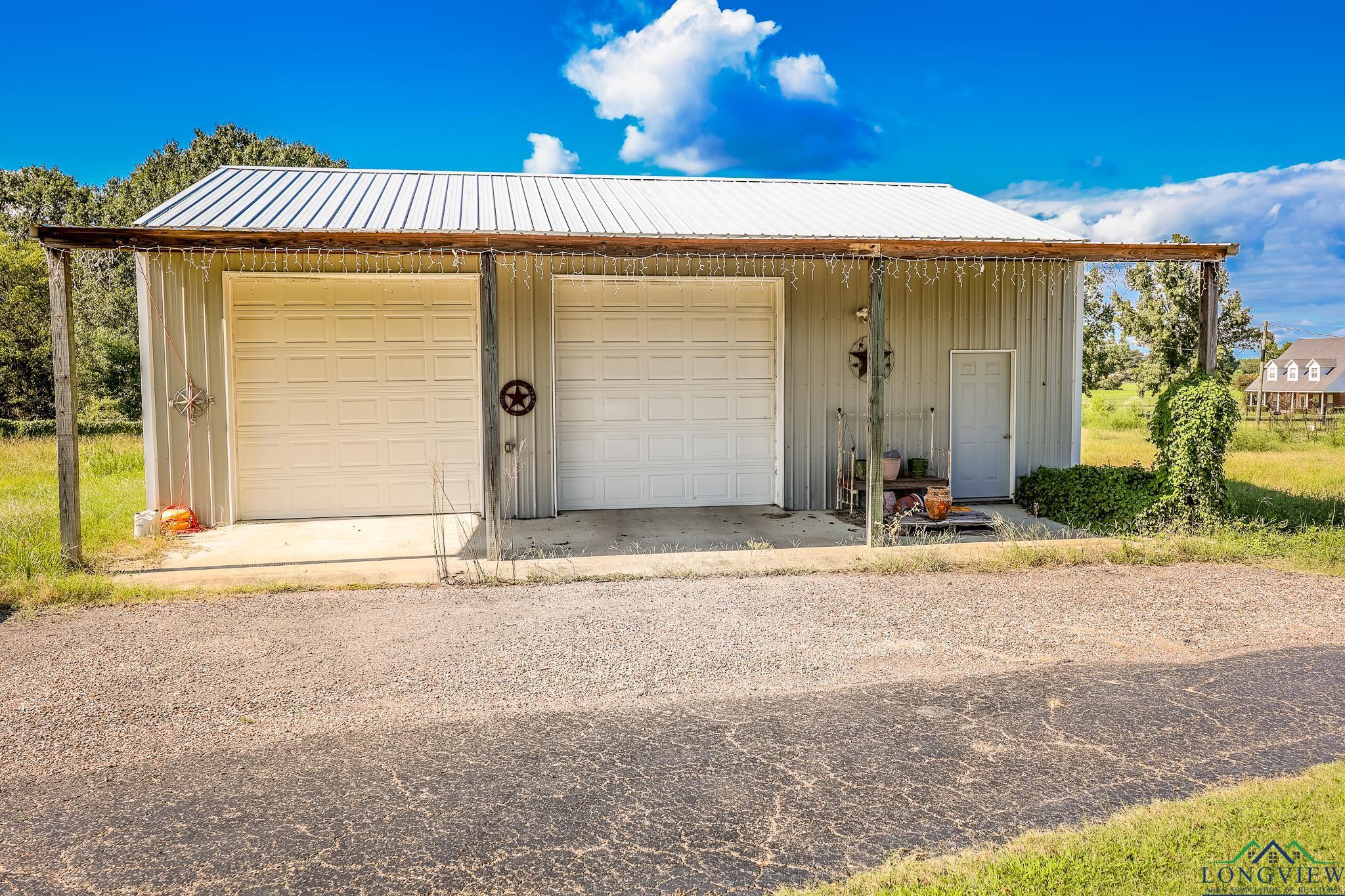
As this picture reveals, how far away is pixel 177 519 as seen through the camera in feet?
27.4

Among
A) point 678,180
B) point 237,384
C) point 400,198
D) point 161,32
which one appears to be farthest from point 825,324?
point 161,32

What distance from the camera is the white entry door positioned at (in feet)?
33.2

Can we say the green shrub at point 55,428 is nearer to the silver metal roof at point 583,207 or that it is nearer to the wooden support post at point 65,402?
the silver metal roof at point 583,207

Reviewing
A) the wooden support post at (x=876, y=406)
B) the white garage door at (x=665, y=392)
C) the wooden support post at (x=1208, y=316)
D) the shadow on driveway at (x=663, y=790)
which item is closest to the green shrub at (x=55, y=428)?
the white garage door at (x=665, y=392)

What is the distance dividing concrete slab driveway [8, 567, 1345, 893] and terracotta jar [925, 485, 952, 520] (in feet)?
8.29

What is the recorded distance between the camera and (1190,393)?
7.91 m

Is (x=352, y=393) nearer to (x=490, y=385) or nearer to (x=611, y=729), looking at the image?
(x=490, y=385)

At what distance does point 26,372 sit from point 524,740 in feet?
76.3

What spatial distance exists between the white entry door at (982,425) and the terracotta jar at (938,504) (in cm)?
154

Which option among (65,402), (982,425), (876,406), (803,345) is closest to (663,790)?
(876,406)

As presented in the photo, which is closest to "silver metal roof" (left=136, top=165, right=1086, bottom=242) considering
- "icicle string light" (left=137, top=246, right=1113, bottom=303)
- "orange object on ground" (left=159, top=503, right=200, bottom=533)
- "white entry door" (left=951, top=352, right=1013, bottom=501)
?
"icicle string light" (left=137, top=246, right=1113, bottom=303)

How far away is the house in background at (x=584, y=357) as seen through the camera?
8.72m

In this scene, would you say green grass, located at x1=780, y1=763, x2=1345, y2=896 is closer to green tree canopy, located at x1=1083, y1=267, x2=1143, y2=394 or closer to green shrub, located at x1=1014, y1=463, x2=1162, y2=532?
green shrub, located at x1=1014, y1=463, x2=1162, y2=532

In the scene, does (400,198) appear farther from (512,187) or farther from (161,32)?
(161,32)
